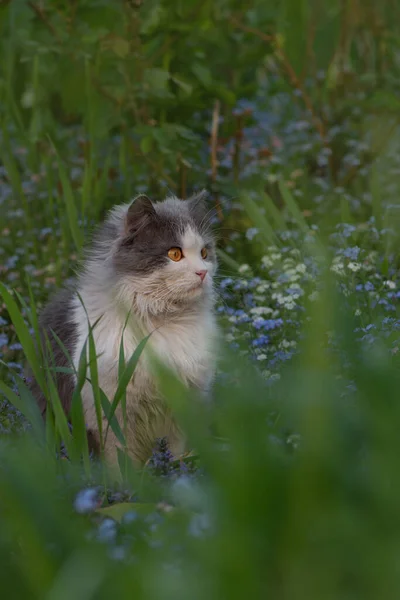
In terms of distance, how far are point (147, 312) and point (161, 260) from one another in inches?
7.8

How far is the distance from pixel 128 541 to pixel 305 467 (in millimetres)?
802

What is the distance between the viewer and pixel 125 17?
4785 millimetres

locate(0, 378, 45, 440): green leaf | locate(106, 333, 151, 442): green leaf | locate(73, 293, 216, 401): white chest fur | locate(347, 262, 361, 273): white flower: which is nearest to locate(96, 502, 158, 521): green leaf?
locate(106, 333, 151, 442): green leaf

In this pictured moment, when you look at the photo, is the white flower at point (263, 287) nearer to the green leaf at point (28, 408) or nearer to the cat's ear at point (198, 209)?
the cat's ear at point (198, 209)

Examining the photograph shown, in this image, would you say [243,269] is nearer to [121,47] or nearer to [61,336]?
[61,336]

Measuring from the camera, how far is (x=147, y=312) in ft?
10.7

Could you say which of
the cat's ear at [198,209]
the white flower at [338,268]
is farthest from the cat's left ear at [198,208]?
the white flower at [338,268]

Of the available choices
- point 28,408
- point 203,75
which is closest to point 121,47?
point 203,75

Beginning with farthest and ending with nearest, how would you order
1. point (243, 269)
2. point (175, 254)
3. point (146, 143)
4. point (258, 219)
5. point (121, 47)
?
point (121, 47) → point (146, 143) → point (258, 219) → point (243, 269) → point (175, 254)

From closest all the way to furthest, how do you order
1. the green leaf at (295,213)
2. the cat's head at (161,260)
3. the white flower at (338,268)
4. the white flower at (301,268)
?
the cat's head at (161,260) < the white flower at (338,268) < the white flower at (301,268) < the green leaf at (295,213)

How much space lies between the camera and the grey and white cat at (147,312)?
3139mm

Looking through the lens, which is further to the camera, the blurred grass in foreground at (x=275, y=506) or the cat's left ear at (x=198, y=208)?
the cat's left ear at (x=198, y=208)

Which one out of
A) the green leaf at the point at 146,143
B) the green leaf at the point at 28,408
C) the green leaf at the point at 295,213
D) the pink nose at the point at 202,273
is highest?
the green leaf at the point at 146,143

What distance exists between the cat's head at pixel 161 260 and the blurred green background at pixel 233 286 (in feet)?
0.99
